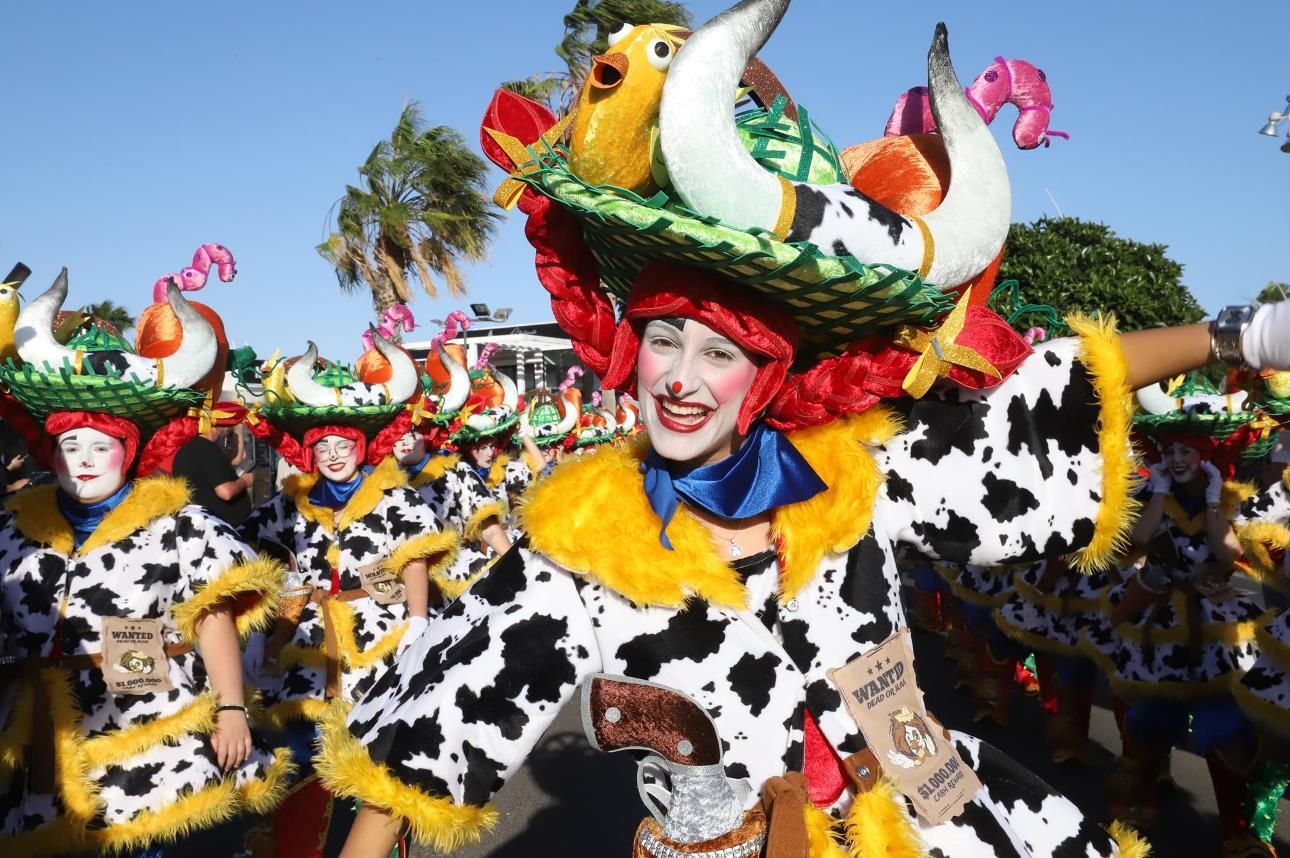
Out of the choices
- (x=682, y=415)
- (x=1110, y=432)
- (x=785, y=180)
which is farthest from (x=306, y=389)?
(x=1110, y=432)

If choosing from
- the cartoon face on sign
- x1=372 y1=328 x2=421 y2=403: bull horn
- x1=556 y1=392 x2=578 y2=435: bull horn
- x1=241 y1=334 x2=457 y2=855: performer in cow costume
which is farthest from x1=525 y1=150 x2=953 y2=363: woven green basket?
x1=556 y1=392 x2=578 y2=435: bull horn

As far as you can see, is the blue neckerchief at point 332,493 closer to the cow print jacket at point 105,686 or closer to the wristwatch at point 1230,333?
the cow print jacket at point 105,686

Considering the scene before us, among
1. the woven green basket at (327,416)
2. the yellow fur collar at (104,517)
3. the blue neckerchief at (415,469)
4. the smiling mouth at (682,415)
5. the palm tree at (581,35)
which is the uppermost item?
the palm tree at (581,35)

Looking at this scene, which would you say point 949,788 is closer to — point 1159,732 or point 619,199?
point 619,199

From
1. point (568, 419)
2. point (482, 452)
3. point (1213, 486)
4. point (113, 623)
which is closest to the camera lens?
point (113, 623)

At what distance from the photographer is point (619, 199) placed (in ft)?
6.88

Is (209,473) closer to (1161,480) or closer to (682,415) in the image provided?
(1161,480)

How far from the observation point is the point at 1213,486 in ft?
18.0

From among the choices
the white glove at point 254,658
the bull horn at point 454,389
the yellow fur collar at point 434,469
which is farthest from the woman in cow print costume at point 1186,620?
the bull horn at point 454,389

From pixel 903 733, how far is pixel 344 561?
12.9 feet

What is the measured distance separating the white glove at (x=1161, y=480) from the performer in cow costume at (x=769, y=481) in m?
3.62

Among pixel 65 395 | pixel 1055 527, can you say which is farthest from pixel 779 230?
pixel 65 395

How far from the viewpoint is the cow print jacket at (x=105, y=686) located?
12.0 feet

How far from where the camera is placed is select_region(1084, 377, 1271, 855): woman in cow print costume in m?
5.09
